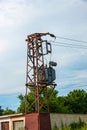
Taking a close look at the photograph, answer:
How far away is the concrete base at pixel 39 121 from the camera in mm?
43688

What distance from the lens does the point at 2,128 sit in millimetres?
51062

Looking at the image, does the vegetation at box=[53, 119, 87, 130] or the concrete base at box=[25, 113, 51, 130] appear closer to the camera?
the concrete base at box=[25, 113, 51, 130]

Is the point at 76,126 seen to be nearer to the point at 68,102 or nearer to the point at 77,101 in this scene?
the point at 68,102

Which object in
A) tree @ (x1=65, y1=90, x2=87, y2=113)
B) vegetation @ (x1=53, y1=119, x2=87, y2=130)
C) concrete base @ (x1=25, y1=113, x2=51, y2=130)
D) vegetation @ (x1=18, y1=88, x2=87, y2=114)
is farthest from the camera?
tree @ (x1=65, y1=90, x2=87, y2=113)

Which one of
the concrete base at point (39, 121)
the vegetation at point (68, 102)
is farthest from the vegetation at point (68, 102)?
the concrete base at point (39, 121)

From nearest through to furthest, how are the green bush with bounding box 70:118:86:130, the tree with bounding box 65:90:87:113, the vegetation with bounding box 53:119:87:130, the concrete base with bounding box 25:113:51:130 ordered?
the concrete base with bounding box 25:113:51:130, the vegetation with bounding box 53:119:87:130, the green bush with bounding box 70:118:86:130, the tree with bounding box 65:90:87:113

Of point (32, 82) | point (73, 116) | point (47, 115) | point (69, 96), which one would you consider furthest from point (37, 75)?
point (69, 96)

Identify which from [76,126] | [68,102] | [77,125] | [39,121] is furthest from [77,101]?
[39,121]

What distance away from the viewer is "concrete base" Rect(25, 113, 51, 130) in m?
43.7

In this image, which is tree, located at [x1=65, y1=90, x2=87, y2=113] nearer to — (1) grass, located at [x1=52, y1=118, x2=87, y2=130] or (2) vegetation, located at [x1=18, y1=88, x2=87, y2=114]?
(2) vegetation, located at [x1=18, y1=88, x2=87, y2=114]

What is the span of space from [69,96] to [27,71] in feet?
113

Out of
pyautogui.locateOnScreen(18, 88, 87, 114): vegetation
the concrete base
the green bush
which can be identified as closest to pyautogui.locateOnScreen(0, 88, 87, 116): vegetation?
pyautogui.locateOnScreen(18, 88, 87, 114): vegetation

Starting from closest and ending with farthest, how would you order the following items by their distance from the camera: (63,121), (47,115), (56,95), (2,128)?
(47,115) < (63,121) < (2,128) < (56,95)

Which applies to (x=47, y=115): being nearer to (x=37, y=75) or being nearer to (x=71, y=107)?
(x=37, y=75)
